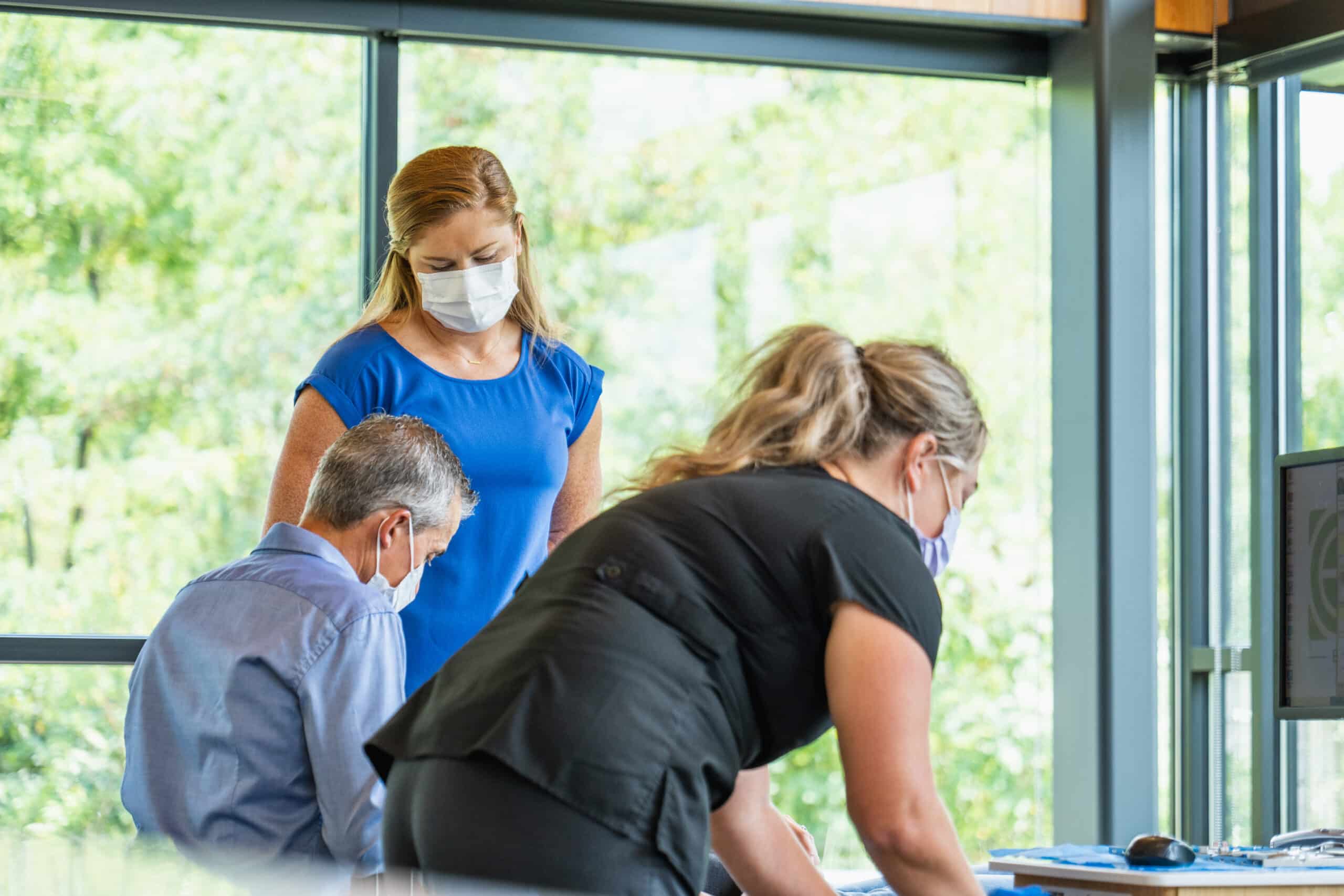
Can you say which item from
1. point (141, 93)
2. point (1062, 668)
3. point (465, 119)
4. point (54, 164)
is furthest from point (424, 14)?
point (1062, 668)

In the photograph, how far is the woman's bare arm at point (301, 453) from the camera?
8.03 feet

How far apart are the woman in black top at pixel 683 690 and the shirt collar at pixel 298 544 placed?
1.46 ft

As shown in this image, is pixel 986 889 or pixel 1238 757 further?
pixel 1238 757

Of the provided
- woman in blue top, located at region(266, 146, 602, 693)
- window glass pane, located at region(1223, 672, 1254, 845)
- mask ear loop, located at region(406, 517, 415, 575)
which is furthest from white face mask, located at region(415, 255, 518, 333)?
window glass pane, located at region(1223, 672, 1254, 845)

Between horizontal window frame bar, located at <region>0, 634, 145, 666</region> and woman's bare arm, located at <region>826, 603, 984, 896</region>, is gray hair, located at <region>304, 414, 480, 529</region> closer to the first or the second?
woman's bare arm, located at <region>826, 603, 984, 896</region>

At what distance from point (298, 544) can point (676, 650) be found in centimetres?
69

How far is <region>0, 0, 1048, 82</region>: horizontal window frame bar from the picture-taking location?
333 centimetres

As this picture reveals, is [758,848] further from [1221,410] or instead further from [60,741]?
[1221,410]

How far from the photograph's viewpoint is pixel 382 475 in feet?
6.72

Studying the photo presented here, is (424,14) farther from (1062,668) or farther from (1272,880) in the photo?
(1272,880)

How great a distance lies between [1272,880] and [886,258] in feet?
6.77

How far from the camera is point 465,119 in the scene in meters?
3.50

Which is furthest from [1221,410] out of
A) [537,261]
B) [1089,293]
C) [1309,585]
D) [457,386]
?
[457,386]

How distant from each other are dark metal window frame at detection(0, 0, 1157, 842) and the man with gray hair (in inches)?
75.5
